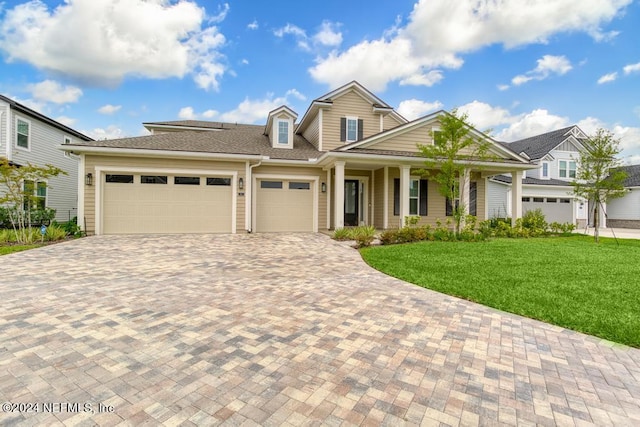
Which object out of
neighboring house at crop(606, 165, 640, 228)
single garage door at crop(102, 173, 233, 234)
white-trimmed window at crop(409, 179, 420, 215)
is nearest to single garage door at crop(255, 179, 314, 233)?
single garage door at crop(102, 173, 233, 234)

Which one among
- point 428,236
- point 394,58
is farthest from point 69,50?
point 428,236

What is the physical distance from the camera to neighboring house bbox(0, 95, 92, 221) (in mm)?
13531

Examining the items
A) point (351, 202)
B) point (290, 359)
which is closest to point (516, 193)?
point (351, 202)

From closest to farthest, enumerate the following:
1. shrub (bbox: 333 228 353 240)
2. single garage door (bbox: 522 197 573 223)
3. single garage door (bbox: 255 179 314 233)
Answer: shrub (bbox: 333 228 353 240)
single garage door (bbox: 255 179 314 233)
single garage door (bbox: 522 197 573 223)

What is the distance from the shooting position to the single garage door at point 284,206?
13.2 meters

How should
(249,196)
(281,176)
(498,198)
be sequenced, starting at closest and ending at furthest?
1. (249,196)
2. (281,176)
3. (498,198)

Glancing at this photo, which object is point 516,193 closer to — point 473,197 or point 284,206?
point 473,197

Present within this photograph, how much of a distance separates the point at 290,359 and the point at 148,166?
11029mm

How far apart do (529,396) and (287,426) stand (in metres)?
1.70

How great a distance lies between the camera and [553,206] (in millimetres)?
20797

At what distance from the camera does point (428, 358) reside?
268 cm

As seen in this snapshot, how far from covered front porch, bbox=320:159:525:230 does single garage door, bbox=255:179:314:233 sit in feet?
Answer: 3.12

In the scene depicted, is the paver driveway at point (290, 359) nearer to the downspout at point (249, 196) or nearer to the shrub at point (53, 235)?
the shrub at point (53, 235)

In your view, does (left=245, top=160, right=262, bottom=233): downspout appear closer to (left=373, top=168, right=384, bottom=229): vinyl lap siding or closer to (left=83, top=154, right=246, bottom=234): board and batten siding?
(left=83, top=154, right=246, bottom=234): board and batten siding
